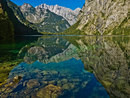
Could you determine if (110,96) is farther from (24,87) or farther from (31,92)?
(24,87)

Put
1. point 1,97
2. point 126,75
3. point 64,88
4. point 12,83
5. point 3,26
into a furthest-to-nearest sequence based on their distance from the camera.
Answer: point 3,26 → point 126,75 → point 12,83 → point 64,88 → point 1,97

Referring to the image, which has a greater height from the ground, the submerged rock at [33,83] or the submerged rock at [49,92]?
the submerged rock at [33,83]

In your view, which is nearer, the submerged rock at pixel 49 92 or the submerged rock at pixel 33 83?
the submerged rock at pixel 49 92

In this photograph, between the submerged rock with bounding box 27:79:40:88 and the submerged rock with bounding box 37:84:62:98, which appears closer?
the submerged rock with bounding box 37:84:62:98

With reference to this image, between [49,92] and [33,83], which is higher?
[33,83]

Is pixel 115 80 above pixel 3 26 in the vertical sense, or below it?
below

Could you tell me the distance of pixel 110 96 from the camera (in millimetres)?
12656

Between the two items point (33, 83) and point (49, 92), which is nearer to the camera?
point (49, 92)

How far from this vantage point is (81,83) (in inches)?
629

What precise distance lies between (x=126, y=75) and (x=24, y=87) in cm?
1570

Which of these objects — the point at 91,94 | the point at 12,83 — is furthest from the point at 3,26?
the point at 91,94

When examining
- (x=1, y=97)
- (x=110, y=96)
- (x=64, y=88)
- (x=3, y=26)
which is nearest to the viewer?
(x=1, y=97)

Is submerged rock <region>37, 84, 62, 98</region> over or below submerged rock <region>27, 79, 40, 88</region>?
below

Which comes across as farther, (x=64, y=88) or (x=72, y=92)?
(x=64, y=88)
